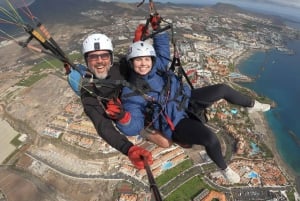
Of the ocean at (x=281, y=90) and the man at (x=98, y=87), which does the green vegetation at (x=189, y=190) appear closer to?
the ocean at (x=281, y=90)

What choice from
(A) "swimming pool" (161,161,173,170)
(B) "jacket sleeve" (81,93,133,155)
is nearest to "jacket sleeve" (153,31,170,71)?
(B) "jacket sleeve" (81,93,133,155)

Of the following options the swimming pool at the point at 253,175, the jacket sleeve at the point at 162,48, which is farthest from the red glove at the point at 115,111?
the swimming pool at the point at 253,175

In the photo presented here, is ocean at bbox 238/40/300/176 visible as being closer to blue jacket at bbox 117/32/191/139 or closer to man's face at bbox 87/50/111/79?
blue jacket at bbox 117/32/191/139

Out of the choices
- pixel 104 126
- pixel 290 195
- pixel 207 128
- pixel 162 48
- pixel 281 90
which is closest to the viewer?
pixel 104 126

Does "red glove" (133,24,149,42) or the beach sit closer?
"red glove" (133,24,149,42)

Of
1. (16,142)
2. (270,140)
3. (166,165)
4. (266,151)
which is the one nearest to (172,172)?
(166,165)

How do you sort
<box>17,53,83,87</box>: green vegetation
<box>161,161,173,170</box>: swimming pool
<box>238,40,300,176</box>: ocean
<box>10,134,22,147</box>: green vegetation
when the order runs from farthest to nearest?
<box>17,53,83,87</box>: green vegetation → <box>238,40,300,176</box>: ocean → <box>10,134,22,147</box>: green vegetation → <box>161,161,173,170</box>: swimming pool

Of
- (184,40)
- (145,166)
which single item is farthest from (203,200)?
(184,40)

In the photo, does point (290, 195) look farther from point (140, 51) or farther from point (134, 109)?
point (140, 51)
